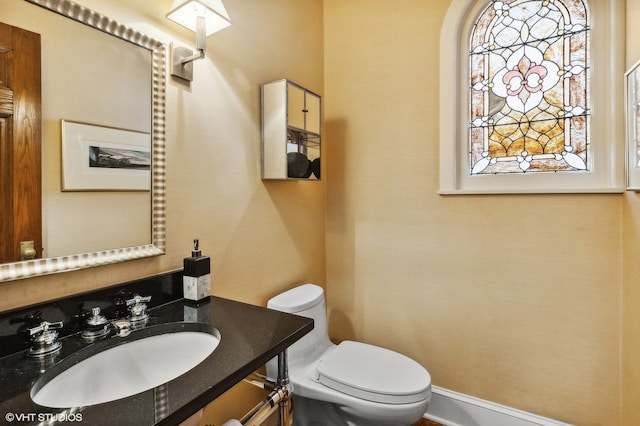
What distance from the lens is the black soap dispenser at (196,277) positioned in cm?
112

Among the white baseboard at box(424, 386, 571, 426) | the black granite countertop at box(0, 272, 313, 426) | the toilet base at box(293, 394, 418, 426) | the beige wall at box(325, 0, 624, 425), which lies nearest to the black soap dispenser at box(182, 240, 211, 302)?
the black granite countertop at box(0, 272, 313, 426)

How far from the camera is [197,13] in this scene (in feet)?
3.53

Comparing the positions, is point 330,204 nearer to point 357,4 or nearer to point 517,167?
point 517,167

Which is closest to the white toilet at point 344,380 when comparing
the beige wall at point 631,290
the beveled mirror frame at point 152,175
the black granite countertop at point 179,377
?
the black granite countertop at point 179,377

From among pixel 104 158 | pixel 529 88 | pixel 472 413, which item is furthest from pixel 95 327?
pixel 529 88

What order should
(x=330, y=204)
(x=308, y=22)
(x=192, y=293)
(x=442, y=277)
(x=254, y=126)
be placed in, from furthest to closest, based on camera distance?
(x=330, y=204) < (x=308, y=22) < (x=442, y=277) < (x=254, y=126) < (x=192, y=293)

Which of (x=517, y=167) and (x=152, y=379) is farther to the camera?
(x=517, y=167)

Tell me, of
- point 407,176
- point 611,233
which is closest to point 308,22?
point 407,176

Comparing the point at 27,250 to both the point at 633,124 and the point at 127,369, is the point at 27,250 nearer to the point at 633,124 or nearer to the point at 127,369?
the point at 127,369

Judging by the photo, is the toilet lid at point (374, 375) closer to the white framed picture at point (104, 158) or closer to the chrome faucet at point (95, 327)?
the chrome faucet at point (95, 327)

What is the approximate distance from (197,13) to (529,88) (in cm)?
151

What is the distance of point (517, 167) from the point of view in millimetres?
1596

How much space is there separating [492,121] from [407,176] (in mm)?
497

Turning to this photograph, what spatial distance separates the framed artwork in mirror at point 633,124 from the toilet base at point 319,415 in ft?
4.66
